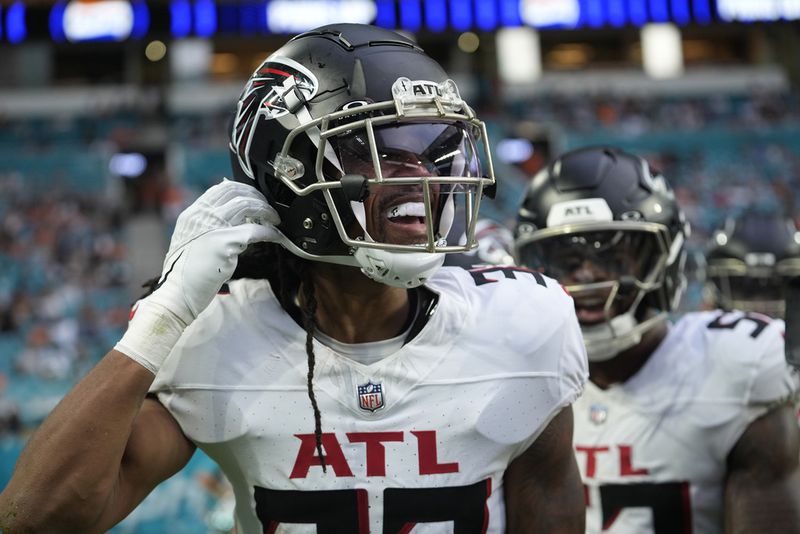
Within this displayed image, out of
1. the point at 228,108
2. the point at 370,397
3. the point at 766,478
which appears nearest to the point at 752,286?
the point at 766,478

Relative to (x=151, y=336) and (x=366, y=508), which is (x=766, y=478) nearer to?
(x=366, y=508)

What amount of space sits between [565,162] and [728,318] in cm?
61

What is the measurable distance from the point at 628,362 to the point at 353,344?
97cm

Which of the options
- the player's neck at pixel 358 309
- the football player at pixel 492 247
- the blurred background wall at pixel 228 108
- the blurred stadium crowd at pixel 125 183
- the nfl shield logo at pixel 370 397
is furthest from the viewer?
the blurred background wall at pixel 228 108

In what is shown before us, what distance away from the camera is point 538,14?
15938 millimetres

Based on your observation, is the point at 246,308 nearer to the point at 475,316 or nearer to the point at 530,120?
the point at 475,316

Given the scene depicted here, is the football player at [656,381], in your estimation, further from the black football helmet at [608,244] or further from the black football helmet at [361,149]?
the black football helmet at [361,149]

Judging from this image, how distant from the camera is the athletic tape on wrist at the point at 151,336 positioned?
163cm

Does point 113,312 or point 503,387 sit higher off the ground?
point 503,387

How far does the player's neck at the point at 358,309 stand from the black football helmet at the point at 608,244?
0.65m

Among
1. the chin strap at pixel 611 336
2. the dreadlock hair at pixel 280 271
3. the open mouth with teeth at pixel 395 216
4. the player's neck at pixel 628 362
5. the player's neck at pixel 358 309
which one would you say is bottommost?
the player's neck at pixel 628 362

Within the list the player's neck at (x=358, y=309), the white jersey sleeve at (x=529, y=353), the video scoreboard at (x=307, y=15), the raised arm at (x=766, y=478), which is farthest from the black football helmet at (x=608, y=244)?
the video scoreboard at (x=307, y=15)

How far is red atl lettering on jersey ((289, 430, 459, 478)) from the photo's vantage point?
1.78 meters

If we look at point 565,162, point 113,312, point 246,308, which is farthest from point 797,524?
point 113,312
